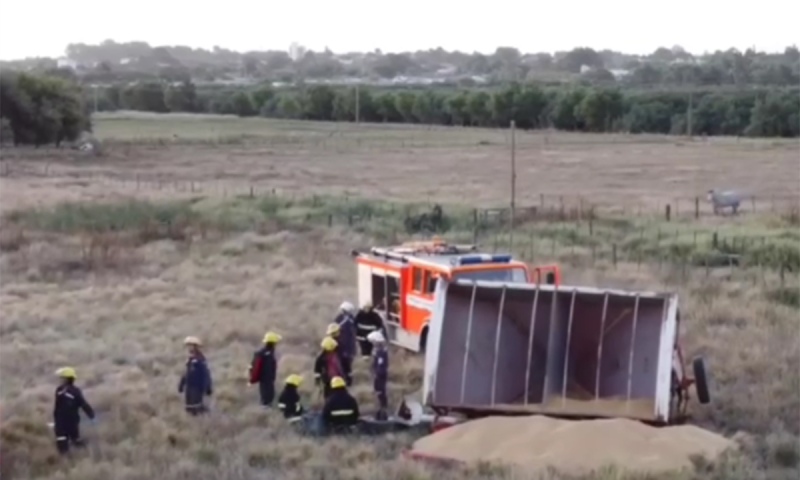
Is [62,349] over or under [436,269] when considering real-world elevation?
under

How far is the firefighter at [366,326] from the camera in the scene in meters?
18.3

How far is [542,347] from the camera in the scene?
1590 cm

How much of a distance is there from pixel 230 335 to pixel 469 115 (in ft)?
271

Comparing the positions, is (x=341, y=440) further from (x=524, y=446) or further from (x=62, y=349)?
(x=62, y=349)

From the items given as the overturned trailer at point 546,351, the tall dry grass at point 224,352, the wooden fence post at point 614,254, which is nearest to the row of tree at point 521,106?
the wooden fence post at point 614,254

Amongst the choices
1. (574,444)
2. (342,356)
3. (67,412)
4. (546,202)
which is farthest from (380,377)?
(546,202)

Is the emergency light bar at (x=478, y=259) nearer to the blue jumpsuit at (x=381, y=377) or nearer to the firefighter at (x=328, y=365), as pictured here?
the blue jumpsuit at (x=381, y=377)

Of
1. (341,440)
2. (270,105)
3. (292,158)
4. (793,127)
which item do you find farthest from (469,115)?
(341,440)

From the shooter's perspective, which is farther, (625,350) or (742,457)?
(625,350)

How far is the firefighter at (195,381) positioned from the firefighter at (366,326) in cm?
328

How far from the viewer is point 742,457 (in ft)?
43.0

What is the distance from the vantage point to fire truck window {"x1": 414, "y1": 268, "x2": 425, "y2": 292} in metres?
18.9

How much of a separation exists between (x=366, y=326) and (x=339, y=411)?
158 inches

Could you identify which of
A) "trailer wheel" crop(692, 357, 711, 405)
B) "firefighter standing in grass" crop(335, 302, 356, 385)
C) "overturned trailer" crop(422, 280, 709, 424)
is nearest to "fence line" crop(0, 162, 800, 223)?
"firefighter standing in grass" crop(335, 302, 356, 385)
